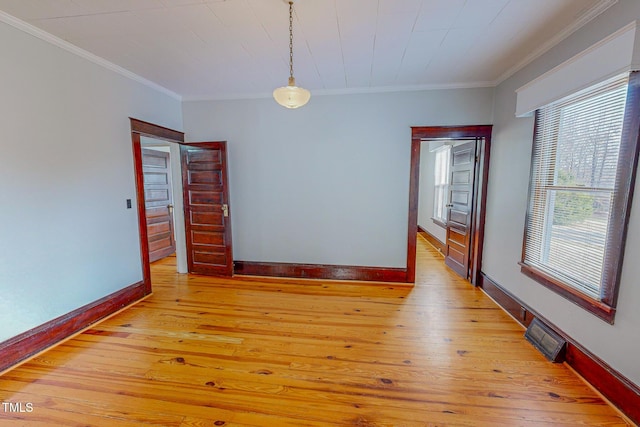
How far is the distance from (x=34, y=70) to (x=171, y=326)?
249cm

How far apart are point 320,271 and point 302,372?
6.46ft

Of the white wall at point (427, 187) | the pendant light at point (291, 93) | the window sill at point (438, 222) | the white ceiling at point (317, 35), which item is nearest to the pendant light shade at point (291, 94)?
the pendant light at point (291, 93)

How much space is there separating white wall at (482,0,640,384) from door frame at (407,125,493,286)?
9 centimetres

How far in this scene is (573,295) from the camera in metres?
2.08

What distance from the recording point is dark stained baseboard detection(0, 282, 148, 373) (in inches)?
82.4

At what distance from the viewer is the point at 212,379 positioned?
1.97 meters

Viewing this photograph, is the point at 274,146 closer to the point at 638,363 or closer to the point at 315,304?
the point at 315,304

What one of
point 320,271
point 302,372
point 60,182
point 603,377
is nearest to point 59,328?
point 60,182

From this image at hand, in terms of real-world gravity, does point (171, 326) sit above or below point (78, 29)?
below

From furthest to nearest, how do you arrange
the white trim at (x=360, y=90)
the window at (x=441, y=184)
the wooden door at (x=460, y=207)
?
the window at (x=441, y=184) → the wooden door at (x=460, y=207) → the white trim at (x=360, y=90)

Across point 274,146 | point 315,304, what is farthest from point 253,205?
point 315,304

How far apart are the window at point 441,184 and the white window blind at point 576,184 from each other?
113 inches

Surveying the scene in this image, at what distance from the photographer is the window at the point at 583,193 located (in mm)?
1740

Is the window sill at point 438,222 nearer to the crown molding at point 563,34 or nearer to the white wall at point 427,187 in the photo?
the white wall at point 427,187
